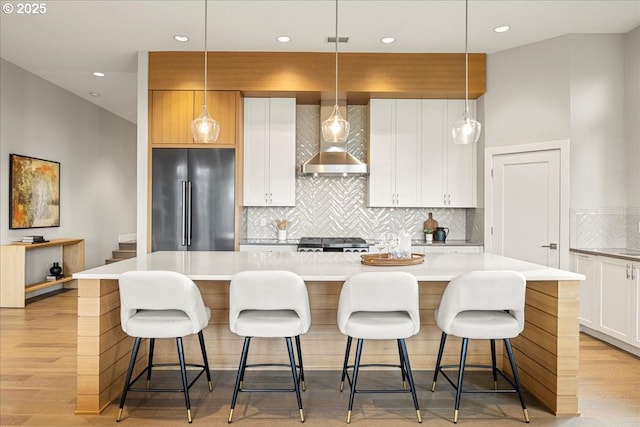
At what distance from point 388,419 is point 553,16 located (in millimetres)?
3839

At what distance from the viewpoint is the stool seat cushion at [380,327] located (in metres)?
2.41

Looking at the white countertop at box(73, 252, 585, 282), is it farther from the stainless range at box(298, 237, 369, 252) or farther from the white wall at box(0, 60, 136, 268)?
the white wall at box(0, 60, 136, 268)

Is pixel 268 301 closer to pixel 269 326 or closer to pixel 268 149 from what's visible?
pixel 269 326

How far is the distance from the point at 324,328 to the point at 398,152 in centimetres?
282

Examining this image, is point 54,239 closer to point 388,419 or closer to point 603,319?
point 388,419

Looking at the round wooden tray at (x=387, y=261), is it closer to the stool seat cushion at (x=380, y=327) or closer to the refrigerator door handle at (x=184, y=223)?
the stool seat cushion at (x=380, y=327)

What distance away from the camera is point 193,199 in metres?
4.95

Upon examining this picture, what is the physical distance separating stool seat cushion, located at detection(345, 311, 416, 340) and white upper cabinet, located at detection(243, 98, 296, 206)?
9.83 ft

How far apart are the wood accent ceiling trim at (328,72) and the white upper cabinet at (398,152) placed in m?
0.38

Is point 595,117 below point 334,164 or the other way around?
the other way around

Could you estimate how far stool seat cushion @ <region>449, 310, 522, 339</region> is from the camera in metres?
2.45

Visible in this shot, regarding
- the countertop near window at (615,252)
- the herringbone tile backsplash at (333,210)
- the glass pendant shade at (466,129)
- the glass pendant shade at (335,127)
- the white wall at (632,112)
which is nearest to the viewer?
the glass pendant shade at (466,129)

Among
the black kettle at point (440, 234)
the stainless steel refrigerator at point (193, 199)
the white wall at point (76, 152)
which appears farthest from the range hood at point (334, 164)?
the white wall at point (76, 152)

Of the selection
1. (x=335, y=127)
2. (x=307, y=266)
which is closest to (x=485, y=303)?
(x=307, y=266)
